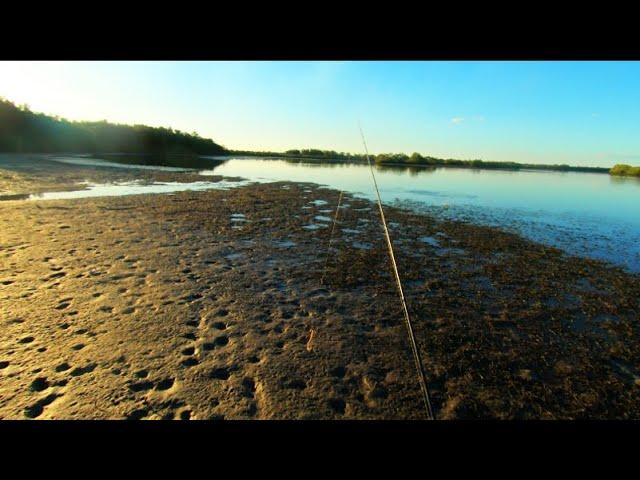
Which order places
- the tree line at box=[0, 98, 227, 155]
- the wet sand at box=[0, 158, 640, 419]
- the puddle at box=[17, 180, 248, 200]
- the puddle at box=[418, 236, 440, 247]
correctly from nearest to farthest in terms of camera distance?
the wet sand at box=[0, 158, 640, 419], the puddle at box=[418, 236, 440, 247], the puddle at box=[17, 180, 248, 200], the tree line at box=[0, 98, 227, 155]

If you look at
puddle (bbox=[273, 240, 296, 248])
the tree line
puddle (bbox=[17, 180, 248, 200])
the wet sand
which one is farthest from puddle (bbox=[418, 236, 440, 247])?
the tree line

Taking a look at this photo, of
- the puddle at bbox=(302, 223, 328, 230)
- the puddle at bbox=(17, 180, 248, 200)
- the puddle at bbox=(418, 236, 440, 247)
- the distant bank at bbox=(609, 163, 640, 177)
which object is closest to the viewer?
the puddle at bbox=(418, 236, 440, 247)

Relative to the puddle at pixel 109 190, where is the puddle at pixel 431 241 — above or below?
below

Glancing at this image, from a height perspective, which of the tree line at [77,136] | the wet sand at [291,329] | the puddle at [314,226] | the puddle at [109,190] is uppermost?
the tree line at [77,136]

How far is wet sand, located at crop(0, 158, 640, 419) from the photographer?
12.2ft

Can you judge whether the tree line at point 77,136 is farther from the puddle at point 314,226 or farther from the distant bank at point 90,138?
the puddle at point 314,226

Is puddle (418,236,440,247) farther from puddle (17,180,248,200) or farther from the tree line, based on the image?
the tree line

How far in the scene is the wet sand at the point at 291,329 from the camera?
3.72m

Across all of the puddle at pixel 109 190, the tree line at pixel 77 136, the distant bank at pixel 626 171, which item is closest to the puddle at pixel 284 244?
the puddle at pixel 109 190

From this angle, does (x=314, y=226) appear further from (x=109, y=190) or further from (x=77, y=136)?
(x=77, y=136)

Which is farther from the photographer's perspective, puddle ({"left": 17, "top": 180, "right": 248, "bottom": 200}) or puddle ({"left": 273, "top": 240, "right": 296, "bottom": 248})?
puddle ({"left": 17, "top": 180, "right": 248, "bottom": 200})

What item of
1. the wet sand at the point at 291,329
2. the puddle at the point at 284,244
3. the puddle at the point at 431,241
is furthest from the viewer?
the puddle at the point at 431,241

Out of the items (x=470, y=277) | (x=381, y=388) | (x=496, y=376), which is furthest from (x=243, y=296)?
(x=470, y=277)

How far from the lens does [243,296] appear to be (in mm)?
6328
